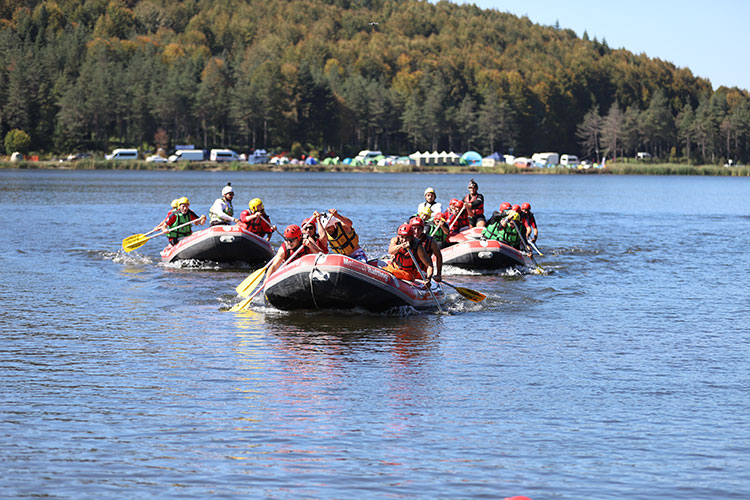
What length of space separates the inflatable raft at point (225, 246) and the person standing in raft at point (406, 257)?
24.5ft

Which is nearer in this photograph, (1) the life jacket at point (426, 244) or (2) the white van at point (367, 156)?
(1) the life jacket at point (426, 244)

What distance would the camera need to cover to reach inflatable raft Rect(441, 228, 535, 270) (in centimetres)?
2438

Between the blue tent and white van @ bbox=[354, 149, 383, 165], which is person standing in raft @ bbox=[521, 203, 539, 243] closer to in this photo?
white van @ bbox=[354, 149, 383, 165]

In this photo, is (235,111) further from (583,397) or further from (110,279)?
(583,397)

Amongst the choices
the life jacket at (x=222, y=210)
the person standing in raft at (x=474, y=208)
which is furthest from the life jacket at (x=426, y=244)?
the life jacket at (x=222, y=210)

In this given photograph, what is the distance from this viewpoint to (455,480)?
8.87 metres

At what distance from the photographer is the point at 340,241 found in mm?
17641

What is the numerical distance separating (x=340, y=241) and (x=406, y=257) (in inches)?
49.5

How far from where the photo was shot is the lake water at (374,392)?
894 cm

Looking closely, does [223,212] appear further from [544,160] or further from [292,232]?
[544,160]

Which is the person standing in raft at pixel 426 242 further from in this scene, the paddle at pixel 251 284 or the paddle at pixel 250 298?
the paddle at pixel 251 284

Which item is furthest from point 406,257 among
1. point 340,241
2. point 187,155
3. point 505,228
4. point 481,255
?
point 187,155

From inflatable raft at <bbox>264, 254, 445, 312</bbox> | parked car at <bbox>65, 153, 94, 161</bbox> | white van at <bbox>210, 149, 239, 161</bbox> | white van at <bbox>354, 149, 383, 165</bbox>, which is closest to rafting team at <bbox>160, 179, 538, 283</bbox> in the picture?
inflatable raft at <bbox>264, 254, 445, 312</bbox>

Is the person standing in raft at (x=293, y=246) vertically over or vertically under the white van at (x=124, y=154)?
under
